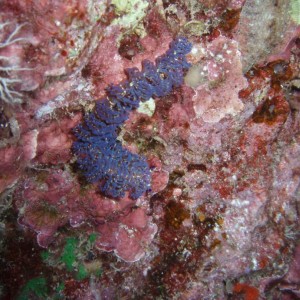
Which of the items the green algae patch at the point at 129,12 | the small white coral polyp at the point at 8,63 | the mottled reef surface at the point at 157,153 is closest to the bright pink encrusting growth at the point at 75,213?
the mottled reef surface at the point at 157,153

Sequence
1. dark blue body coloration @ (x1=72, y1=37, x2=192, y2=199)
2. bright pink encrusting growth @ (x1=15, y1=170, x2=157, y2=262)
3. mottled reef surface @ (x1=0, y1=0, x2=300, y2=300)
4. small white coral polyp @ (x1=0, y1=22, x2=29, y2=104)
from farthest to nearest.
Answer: bright pink encrusting growth @ (x1=15, y1=170, x2=157, y2=262), dark blue body coloration @ (x1=72, y1=37, x2=192, y2=199), mottled reef surface @ (x1=0, y1=0, x2=300, y2=300), small white coral polyp @ (x1=0, y1=22, x2=29, y2=104)

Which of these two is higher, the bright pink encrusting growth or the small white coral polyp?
the small white coral polyp

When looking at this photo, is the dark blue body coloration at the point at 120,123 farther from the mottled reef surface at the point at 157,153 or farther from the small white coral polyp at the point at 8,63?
the small white coral polyp at the point at 8,63

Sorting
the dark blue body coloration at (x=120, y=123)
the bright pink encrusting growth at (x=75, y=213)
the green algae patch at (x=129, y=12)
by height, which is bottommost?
the bright pink encrusting growth at (x=75, y=213)

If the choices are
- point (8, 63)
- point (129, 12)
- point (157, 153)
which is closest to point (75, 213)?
point (157, 153)

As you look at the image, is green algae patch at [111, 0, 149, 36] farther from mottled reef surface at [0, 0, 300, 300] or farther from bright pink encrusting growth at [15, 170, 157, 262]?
bright pink encrusting growth at [15, 170, 157, 262]

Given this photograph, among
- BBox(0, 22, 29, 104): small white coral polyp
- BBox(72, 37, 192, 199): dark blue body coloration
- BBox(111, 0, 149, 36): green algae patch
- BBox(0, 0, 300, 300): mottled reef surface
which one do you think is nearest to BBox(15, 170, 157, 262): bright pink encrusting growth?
BBox(0, 0, 300, 300): mottled reef surface

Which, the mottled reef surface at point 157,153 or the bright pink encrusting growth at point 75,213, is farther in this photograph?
the bright pink encrusting growth at point 75,213
